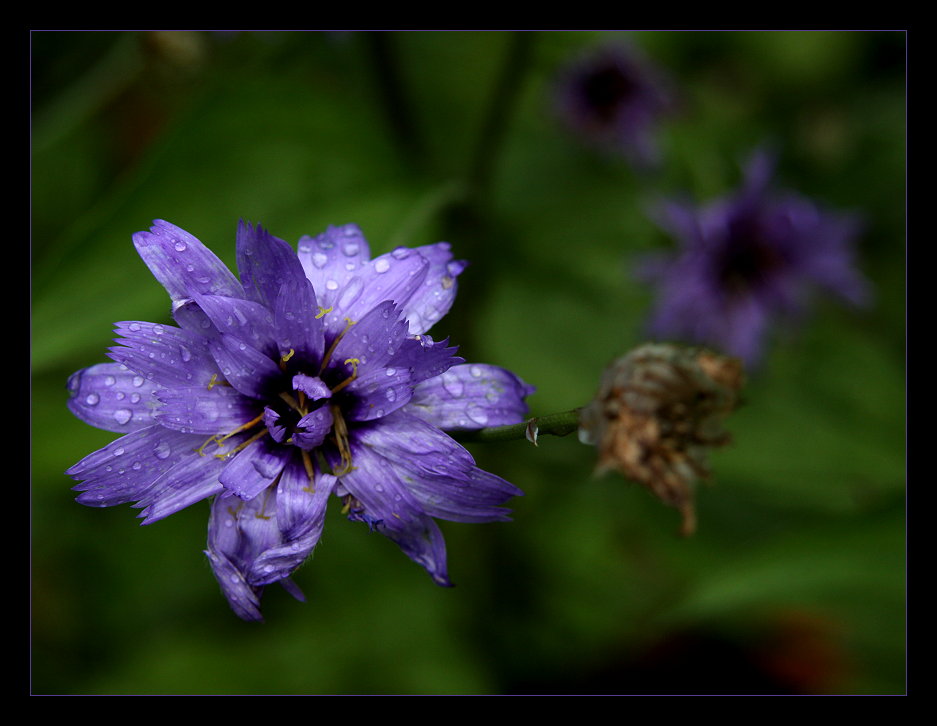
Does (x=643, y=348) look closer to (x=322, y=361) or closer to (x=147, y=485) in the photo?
(x=322, y=361)

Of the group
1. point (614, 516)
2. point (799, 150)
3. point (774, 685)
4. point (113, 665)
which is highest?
point (799, 150)

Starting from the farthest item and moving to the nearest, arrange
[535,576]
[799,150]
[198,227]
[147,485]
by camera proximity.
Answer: [799,150]
[535,576]
[198,227]
[147,485]

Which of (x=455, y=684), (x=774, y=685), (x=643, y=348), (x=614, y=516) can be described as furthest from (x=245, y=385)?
(x=774, y=685)

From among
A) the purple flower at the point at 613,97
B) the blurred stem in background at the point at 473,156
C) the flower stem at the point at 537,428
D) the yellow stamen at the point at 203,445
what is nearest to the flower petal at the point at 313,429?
the yellow stamen at the point at 203,445

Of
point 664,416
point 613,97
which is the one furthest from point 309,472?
point 613,97

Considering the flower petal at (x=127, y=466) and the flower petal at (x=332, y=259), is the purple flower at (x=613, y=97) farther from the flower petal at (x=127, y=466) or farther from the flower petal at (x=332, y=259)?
the flower petal at (x=127, y=466)
